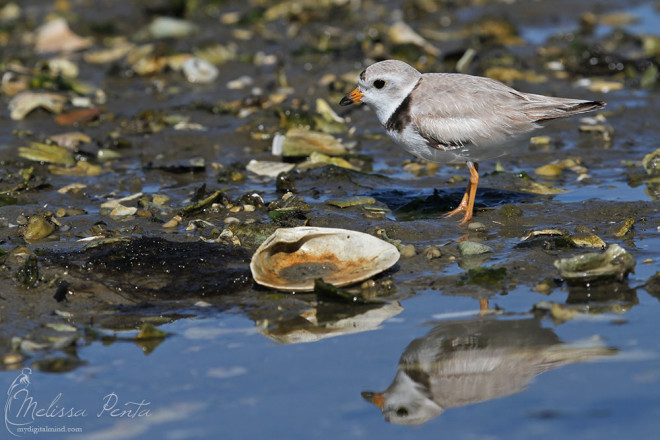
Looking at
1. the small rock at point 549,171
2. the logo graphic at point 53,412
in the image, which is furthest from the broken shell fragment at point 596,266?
the small rock at point 549,171

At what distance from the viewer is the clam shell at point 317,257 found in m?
5.73

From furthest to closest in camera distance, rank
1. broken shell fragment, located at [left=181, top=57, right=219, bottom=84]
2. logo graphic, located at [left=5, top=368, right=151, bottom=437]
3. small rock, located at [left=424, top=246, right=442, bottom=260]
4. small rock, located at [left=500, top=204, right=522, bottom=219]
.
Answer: broken shell fragment, located at [left=181, top=57, right=219, bottom=84] → small rock, located at [left=500, top=204, right=522, bottom=219] → small rock, located at [left=424, top=246, right=442, bottom=260] → logo graphic, located at [left=5, top=368, right=151, bottom=437]

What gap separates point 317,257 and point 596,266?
188 cm

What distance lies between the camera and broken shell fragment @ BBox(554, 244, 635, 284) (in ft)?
17.9

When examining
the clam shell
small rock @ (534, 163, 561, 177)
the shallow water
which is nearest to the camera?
the shallow water

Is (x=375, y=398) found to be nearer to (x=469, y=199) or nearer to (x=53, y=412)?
(x=53, y=412)

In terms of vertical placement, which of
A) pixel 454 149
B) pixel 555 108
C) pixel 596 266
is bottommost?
pixel 596 266

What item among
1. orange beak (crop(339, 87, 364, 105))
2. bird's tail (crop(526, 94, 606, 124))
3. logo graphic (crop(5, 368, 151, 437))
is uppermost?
bird's tail (crop(526, 94, 606, 124))

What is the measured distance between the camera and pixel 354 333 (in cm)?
510

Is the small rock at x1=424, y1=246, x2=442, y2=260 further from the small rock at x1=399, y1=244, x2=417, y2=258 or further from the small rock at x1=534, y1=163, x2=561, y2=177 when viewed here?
the small rock at x1=534, y1=163, x2=561, y2=177

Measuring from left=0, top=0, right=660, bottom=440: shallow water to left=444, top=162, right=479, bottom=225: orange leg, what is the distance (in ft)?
0.43

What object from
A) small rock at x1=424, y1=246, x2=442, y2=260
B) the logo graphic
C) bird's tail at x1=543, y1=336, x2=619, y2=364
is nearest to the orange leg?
small rock at x1=424, y1=246, x2=442, y2=260

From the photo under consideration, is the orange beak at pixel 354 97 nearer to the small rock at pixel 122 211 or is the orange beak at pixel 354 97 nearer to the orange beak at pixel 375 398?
the small rock at pixel 122 211

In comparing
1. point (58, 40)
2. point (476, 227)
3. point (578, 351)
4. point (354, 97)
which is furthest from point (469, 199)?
point (58, 40)
